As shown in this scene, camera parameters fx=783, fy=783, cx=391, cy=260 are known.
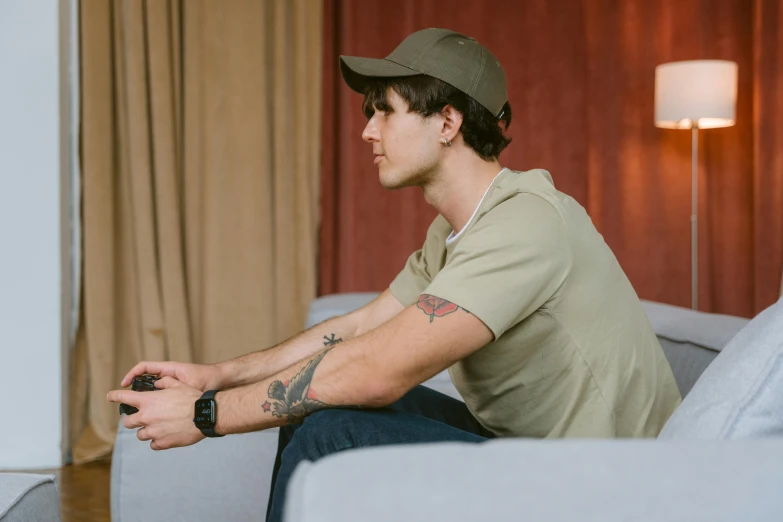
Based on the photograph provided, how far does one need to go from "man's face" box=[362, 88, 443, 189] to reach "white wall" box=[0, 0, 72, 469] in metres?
1.73

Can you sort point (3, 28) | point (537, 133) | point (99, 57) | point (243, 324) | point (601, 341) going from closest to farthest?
point (601, 341)
point (3, 28)
point (99, 57)
point (243, 324)
point (537, 133)

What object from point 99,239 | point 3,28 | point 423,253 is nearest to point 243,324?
point 99,239

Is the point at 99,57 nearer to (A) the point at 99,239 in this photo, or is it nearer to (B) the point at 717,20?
(A) the point at 99,239

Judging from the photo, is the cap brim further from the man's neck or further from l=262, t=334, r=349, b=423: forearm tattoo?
l=262, t=334, r=349, b=423: forearm tattoo

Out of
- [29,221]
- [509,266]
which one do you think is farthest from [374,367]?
[29,221]

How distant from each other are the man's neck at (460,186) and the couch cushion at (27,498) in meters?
0.85

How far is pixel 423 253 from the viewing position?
67.7 inches

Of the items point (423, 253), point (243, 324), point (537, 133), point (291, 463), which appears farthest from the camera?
point (537, 133)

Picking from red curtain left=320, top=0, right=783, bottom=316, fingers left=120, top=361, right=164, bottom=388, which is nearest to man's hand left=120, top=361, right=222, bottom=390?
fingers left=120, top=361, right=164, bottom=388

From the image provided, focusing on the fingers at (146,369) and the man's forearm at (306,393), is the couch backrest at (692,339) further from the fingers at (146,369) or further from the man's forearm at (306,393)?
the fingers at (146,369)

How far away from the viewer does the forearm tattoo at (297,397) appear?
1164mm

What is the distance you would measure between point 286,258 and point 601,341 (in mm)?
2211

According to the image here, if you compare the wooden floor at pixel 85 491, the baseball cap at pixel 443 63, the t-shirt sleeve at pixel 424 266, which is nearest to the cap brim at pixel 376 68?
the baseball cap at pixel 443 63

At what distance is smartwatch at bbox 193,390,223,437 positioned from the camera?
125 centimetres
